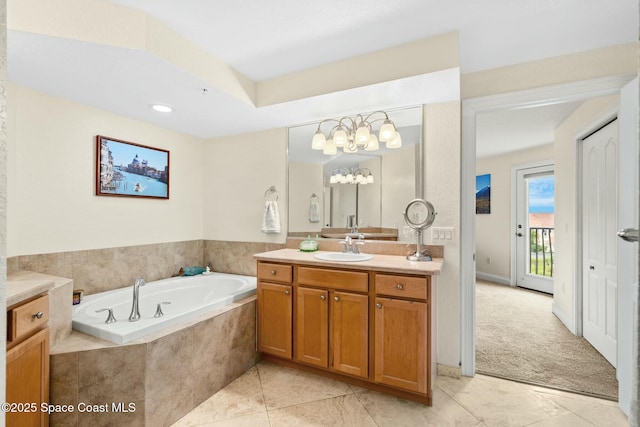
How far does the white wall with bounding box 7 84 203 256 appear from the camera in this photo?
6.56 feet

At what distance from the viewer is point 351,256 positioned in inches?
94.4

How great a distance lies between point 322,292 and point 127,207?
6.36 feet

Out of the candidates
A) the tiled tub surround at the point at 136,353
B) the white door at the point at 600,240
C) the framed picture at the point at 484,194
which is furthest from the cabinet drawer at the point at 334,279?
the framed picture at the point at 484,194

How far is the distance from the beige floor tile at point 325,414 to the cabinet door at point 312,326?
0.27 meters

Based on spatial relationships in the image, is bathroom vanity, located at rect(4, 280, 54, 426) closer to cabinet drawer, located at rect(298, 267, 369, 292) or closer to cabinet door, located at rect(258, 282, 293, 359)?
cabinet door, located at rect(258, 282, 293, 359)

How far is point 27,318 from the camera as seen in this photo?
1400 mm

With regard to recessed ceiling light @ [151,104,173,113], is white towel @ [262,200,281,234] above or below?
below

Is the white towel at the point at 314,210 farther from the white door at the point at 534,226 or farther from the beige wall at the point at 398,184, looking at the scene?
the white door at the point at 534,226

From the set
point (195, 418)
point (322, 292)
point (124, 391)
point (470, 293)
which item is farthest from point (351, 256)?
point (124, 391)

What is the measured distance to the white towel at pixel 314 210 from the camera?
2889 millimetres

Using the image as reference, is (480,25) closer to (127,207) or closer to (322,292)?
(322,292)

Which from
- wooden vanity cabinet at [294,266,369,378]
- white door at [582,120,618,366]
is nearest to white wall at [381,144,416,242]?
wooden vanity cabinet at [294,266,369,378]

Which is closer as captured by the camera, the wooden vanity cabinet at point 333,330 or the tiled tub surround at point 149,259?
the wooden vanity cabinet at point 333,330

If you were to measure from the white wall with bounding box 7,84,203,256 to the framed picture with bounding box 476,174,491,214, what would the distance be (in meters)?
5.27
